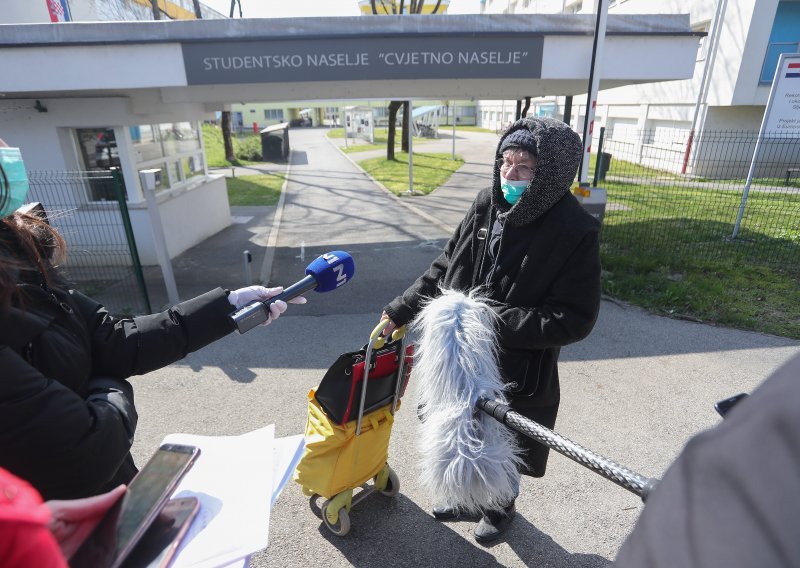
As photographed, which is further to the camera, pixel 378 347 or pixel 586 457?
pixel 378 347

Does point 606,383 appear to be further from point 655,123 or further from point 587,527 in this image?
point 655,123

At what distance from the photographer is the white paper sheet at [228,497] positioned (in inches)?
43.2

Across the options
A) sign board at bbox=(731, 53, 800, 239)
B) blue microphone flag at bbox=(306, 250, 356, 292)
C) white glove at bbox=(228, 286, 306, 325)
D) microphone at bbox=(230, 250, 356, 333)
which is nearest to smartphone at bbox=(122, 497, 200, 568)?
microphone at bbox=(230, 250, 356, 333)

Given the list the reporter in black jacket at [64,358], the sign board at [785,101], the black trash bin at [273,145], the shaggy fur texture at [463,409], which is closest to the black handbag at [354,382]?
the shaggy fur texture at [463,409]

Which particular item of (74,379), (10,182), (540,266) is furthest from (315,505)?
(10,182)

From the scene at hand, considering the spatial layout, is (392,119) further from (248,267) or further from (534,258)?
(534,258)

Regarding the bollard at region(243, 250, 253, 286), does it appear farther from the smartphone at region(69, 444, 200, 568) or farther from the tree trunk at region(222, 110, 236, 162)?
the tree trunk at region(222, 110, 236, 162)

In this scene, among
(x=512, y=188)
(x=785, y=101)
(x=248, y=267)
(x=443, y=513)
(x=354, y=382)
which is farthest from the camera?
(x=785, y=101)

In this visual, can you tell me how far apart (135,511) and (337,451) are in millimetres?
1561

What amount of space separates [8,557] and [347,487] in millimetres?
2198

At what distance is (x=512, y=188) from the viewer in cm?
210

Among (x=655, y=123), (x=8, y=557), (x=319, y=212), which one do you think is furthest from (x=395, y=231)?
(x=655, y=123)

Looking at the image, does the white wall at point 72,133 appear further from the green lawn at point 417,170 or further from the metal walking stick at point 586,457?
the green lawn at point 417,170

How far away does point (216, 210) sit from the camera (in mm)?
10281
